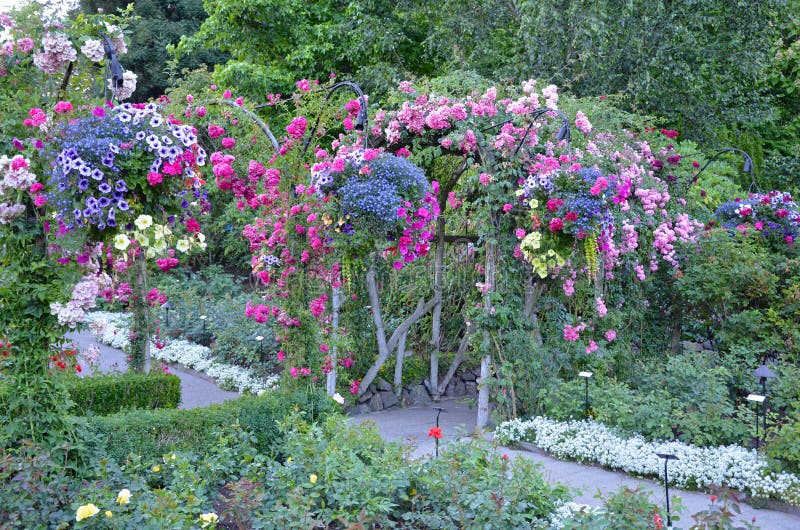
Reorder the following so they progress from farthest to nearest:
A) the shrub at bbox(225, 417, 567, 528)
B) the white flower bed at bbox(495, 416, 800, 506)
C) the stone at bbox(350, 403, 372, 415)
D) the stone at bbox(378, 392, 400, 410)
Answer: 1. the stone at bbox(378, 392, 400, 410)
2. the stone at bbox(350, 403, 372, 415)
3. the white flower bed at bbox(495, 416, 800, 506)
4. the shrub at bbox(225, 417, 567, 528)

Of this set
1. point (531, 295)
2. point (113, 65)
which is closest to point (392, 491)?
point (113, 65)

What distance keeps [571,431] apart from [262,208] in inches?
118

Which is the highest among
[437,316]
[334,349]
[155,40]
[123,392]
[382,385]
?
[155,40]

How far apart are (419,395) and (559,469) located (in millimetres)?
2631

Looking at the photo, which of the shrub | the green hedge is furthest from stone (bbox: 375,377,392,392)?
the shrub

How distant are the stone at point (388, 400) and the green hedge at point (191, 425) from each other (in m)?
2.32

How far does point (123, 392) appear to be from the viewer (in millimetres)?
6000

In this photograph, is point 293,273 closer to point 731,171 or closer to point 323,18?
point 731,171

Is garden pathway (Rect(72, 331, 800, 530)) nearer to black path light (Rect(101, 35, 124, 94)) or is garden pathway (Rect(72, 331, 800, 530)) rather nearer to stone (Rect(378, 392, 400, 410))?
stone (Rect(378, 392, 400, 410))

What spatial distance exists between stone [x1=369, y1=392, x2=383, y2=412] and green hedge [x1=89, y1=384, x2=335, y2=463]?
2207 mm

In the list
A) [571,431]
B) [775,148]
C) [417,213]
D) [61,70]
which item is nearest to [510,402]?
[571,431]

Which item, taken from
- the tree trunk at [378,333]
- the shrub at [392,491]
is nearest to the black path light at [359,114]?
the tree trunk at [378,333]

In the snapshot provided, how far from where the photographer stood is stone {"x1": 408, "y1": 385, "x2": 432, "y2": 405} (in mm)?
7570

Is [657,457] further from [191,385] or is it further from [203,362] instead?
[203,362]
